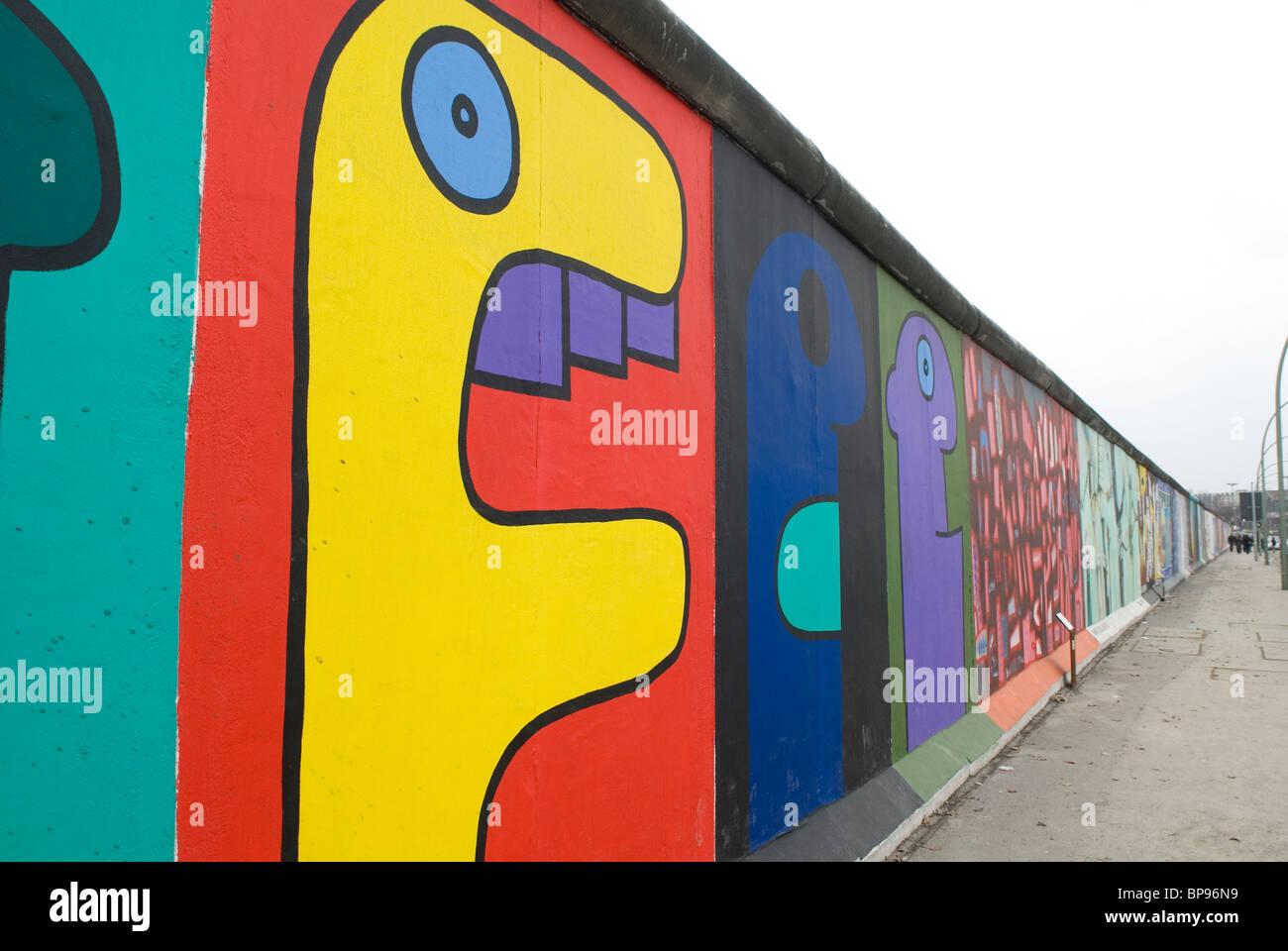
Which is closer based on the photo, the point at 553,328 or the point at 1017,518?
the point at 553,328

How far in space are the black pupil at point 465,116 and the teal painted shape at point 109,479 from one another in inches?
30.9

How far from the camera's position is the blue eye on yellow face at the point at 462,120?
2311mm

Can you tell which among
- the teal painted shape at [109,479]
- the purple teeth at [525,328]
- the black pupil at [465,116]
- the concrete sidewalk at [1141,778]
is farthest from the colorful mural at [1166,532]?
the teal painted shape at [109,479]

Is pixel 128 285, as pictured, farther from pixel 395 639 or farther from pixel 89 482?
pixel 395 639

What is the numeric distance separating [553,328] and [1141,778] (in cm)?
558

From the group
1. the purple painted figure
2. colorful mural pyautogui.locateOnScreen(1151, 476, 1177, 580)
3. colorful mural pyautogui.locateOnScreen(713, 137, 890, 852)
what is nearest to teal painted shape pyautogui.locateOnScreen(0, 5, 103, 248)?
colorful mural pyautogui.locateOnScreen(713, 137, 890, 852)

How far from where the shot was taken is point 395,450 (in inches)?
84.7

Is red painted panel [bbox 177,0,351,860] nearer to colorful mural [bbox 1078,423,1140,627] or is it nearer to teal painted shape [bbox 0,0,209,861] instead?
teal painted shape [bbox 0,0,209,861]

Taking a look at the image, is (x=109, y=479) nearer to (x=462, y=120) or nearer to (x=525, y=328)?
(x=525, y=328)

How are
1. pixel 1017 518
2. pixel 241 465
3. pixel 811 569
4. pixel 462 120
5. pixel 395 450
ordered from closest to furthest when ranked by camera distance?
pixel 241 465, pixel 395 450, pixel 462 120, pixel 811 569, pixel 1017 518

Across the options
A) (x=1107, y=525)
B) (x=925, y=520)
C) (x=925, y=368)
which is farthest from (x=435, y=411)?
(x=1107, y=525)

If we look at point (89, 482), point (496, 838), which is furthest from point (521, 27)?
point (496, 838)

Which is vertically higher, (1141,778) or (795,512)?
(795,512)

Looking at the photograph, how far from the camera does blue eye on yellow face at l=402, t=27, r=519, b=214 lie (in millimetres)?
2311
